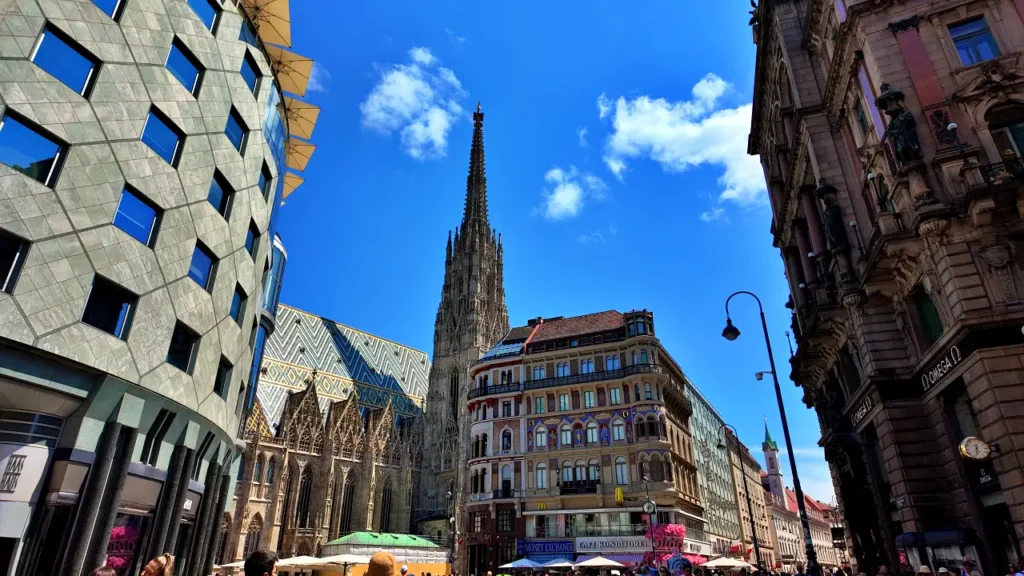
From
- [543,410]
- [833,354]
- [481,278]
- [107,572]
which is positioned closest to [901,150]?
[833,354]

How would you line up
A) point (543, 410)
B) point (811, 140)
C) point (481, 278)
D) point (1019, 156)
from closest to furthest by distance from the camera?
point (1019, 156) < point (811, 140) < point (543, 410) < point (481, 278)

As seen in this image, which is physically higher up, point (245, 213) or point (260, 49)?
point (260, 49)

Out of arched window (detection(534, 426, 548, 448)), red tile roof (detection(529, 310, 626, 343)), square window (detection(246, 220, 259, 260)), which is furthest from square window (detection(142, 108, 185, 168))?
red tile roof (detection(529, 310, 626, 343))

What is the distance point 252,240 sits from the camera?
2570cm

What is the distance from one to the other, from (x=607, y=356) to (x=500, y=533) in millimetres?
14764

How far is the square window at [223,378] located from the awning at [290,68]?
1436cm

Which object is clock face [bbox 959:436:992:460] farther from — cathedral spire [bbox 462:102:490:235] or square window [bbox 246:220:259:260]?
cathedral spire [bbox 462:102:490:235]

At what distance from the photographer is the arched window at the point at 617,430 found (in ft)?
132

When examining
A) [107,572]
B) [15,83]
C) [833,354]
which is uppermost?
[15,83]

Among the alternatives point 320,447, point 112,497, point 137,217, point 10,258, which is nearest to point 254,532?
point 320,447

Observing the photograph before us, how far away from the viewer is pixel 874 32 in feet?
57.5

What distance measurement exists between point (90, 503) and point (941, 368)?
23412 mm

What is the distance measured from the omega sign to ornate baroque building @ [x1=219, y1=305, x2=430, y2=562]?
58733mm

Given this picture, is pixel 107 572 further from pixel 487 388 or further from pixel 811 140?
pixel 487 388
